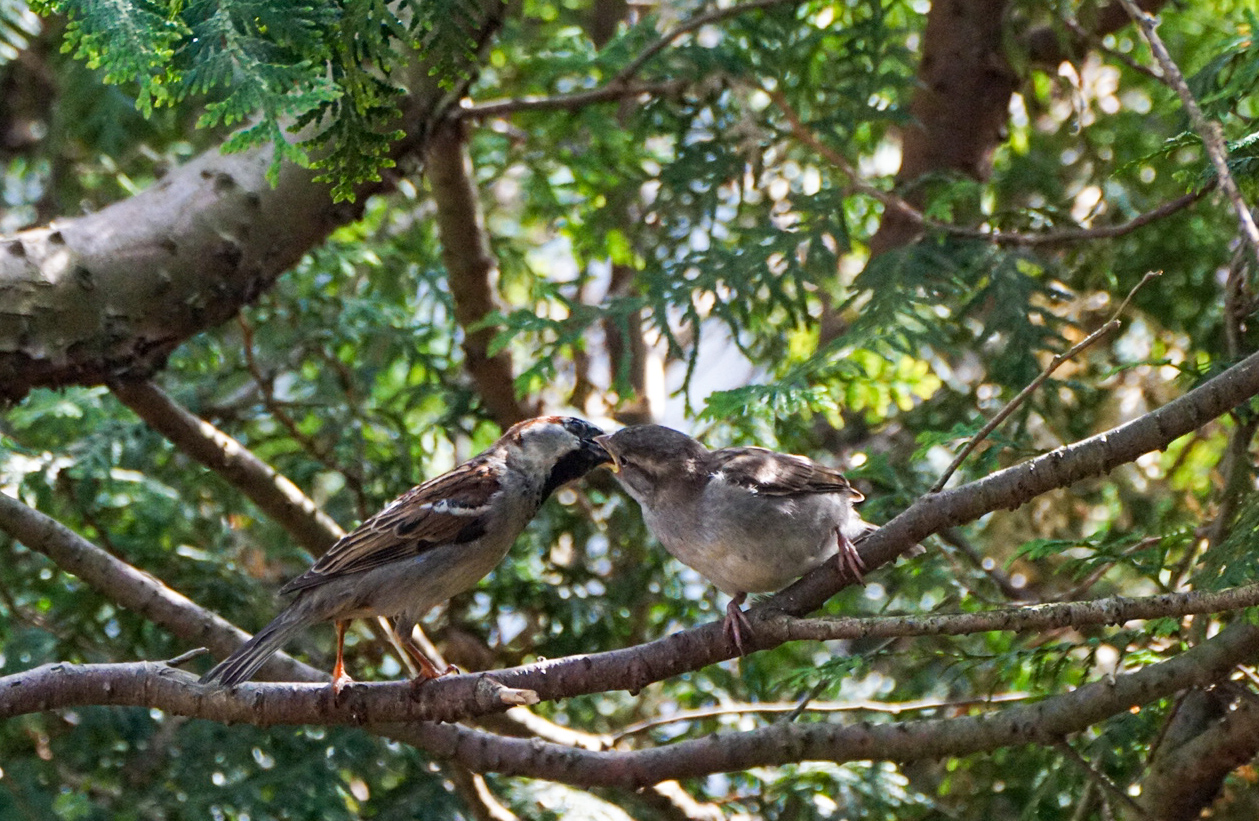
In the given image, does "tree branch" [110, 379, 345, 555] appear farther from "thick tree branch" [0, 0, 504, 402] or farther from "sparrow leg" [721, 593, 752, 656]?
"sparrow leg" [721, 593, 752, 656]

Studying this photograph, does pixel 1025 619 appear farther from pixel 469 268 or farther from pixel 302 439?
pixel 469 268

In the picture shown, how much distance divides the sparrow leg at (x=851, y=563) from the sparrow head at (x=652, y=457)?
2.16 feet

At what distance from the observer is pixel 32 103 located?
7.70 m

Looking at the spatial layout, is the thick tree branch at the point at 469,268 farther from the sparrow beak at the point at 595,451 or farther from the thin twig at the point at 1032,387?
the thin twig at the point at 1032,387

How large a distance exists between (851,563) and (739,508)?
50cm

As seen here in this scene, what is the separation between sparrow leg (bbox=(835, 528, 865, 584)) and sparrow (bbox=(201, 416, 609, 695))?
1211 millimetres

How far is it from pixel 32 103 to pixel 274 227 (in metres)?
4.37

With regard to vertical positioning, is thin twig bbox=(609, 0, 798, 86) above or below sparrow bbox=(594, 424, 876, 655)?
above

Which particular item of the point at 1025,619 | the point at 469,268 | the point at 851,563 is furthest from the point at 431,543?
the point at 1025,619

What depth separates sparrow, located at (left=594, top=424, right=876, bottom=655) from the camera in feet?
11.4

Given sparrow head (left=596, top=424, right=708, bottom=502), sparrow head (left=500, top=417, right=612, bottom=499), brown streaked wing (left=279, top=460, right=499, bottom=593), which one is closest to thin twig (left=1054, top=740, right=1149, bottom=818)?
sparrow head (left=596, top=424, right=708, bottom=502)

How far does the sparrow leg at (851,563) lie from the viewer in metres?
3.06

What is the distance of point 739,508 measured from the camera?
354 cm

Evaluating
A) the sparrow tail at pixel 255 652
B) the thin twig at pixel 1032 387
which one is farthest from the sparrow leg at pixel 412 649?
the thin twig at pixel 1032 387
